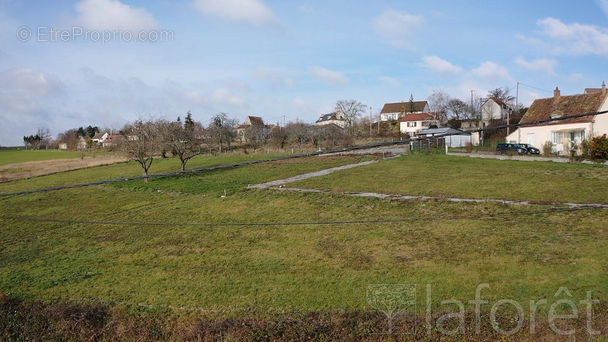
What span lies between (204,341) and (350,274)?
555cm

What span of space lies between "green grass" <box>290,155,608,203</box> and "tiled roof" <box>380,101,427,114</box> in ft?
211

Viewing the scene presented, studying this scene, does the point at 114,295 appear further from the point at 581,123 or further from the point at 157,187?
the point at 581,123

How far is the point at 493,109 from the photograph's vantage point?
251 feet

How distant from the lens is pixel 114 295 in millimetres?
12086

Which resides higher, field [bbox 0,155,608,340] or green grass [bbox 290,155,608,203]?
green grass [bbox 290,155,608,203]

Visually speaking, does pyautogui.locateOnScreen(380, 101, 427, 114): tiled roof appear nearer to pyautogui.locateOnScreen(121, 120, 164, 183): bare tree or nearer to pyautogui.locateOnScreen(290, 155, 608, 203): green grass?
pyautogui.locateOnScreen(290, 155, 608, 203): green grass

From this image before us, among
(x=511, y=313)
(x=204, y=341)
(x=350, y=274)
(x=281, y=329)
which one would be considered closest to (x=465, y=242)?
Answer: (x=350, y=274)

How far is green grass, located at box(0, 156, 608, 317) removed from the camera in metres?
11.2

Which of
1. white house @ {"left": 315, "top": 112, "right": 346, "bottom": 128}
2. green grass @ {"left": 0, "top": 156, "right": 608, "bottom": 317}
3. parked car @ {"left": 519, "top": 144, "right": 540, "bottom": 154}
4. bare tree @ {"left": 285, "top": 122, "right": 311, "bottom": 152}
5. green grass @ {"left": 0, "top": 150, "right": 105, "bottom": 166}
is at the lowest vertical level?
green grass @ {"left": 0, "top": 156, "right": 608, "bottom": 317}

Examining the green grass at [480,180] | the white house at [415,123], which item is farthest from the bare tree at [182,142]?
the white house at [415,123]

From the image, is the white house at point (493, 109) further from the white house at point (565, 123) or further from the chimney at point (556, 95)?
the chimney at point (556, 95)

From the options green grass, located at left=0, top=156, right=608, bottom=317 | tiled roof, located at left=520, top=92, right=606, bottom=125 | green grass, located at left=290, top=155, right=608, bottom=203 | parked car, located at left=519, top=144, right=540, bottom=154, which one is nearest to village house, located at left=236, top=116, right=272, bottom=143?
green grass, located at left=290, top=155, right=608, bottom=203

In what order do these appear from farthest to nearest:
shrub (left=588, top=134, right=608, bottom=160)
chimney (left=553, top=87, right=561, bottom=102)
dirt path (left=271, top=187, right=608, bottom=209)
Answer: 1. chimney (left=553, top=87, right=561, bottom=102)
2. shrub (left=588, top=134, right=608, bottom=160)
3. dirt path (left=271, top=187, right=608, bottom=209)

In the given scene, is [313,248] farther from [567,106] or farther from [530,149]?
[567,106]
